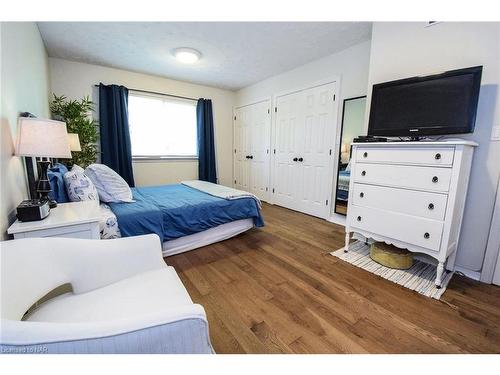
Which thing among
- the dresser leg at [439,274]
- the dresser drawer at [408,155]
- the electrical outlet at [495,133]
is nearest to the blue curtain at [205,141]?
the dresser drawer at [408,155]

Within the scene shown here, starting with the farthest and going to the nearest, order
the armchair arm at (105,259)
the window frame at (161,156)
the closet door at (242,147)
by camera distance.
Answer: the closet door at (242,147)
the window frame at (161,156)
the armchair arm at (105,259)

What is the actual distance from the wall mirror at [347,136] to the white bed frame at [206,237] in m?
1.41

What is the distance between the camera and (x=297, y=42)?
9.21 ft

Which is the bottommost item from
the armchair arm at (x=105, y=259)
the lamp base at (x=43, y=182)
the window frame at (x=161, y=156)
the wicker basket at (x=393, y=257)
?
the wicker basket at (x=393, y=257)

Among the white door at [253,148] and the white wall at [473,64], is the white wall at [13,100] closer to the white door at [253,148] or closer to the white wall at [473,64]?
the white wall at [473,64]

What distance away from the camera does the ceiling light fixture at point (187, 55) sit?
9.78 feet

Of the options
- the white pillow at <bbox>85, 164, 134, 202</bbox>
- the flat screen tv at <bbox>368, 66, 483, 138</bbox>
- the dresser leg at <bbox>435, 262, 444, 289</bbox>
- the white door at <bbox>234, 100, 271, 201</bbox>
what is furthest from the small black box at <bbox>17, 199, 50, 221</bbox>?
the white door at <bbox>234, 100, 271, 201</bbox>

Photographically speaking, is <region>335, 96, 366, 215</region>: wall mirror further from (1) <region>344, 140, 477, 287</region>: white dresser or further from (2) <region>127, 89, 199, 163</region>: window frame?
(2) <region>127, 89, 199, 163</region>: window frame

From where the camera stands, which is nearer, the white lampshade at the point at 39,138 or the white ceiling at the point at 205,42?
the white lampshade at the point at 39,138

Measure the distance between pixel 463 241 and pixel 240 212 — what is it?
81.9 inches

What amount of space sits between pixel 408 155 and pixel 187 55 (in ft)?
9.65

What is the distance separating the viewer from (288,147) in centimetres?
395
